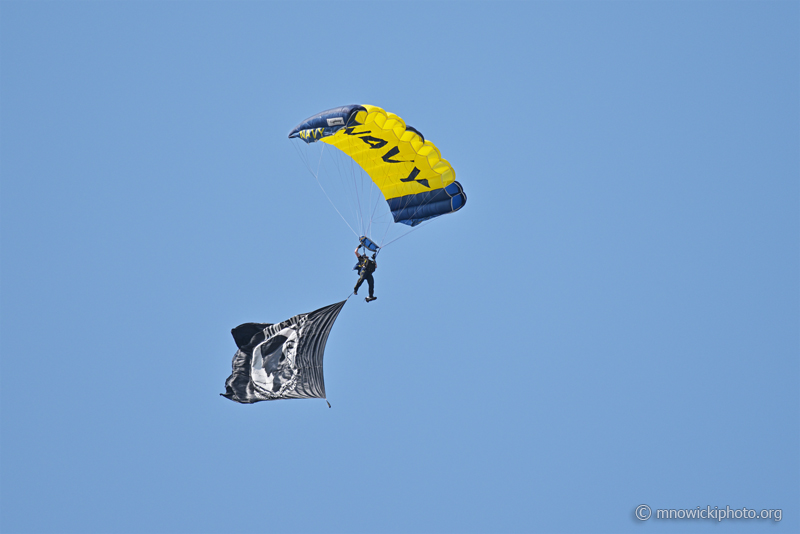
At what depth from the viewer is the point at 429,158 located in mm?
18391

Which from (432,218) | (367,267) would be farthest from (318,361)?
(432,218)

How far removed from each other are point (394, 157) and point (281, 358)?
5.08 m

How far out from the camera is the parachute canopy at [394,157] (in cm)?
1736

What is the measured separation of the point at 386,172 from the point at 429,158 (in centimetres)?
161

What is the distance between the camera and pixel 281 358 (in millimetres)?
18703

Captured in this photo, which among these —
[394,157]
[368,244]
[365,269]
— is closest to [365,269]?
[365,269]

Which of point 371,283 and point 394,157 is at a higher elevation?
point 394,157

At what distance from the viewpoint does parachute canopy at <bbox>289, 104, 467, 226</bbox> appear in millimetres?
17359

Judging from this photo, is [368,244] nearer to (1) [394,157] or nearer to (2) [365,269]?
(2) [365,269]

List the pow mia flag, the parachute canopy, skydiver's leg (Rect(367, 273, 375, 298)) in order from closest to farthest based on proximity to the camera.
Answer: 1. the parachute canopy
2. the pow mia flag
3. skydiver's leg (Rect(367, 273, 375, 298))

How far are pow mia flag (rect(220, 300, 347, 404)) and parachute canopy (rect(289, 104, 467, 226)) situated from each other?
11.0 ft

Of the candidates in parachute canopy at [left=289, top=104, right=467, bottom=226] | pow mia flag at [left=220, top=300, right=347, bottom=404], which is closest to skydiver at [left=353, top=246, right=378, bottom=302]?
pow mia flag at [left=220, top=300, right=347, bottom=404]

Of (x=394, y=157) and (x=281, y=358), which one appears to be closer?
(x=281, y=358)

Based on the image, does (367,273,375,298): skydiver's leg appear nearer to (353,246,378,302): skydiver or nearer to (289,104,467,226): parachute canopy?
(353,246,378,302): skydiver
